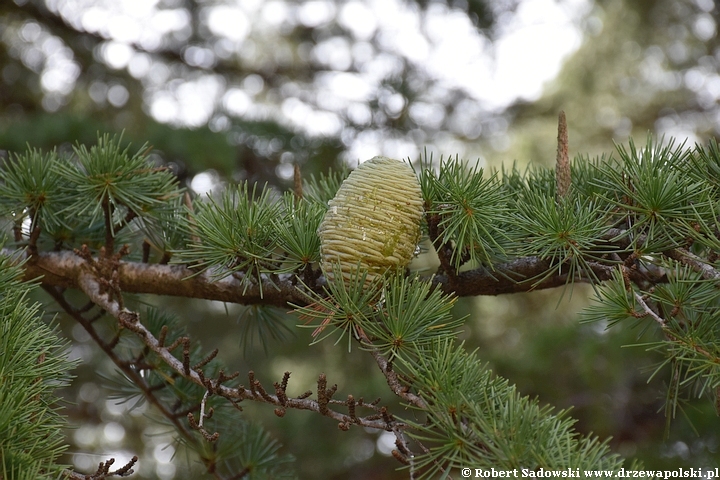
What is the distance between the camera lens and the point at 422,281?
963 mm

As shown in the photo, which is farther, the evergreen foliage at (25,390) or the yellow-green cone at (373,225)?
the yellow-green cone at (373,225)

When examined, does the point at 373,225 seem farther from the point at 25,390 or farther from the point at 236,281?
the point at 25,390

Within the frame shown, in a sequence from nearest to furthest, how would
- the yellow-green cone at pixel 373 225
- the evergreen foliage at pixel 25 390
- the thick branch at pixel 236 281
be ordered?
1. the evergreen foliage at pixel 25 390
2. the yellow-green cone at pixel 373 225
3. the thick branch at pixel 236 281

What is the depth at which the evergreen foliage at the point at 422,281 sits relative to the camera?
0.73 metres

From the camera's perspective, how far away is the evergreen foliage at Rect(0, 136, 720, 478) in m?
0.73

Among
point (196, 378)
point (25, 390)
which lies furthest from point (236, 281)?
point (25, 390)

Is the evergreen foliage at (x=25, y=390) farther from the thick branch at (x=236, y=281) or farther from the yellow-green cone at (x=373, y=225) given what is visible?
the yellow-green cone at (x=373, y=225)

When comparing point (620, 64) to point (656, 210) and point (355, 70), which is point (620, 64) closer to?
point (355, 70)

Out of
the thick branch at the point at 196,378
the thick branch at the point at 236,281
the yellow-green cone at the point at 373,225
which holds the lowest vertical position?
the thick branch at the point at 196,378

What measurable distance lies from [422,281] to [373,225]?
0.52ft

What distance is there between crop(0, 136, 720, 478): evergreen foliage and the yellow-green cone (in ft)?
0.09

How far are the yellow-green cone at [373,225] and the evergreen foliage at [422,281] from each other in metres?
0.03

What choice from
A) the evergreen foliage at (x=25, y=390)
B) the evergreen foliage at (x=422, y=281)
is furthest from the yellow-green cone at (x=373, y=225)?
the evergreen foliage at (x=25, y=390)

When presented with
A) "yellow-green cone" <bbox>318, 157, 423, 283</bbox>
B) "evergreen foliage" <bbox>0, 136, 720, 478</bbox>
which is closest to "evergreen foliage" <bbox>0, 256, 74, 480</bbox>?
"evergreen foliage" <bbox>0, 136, 720, 478</bbox>
